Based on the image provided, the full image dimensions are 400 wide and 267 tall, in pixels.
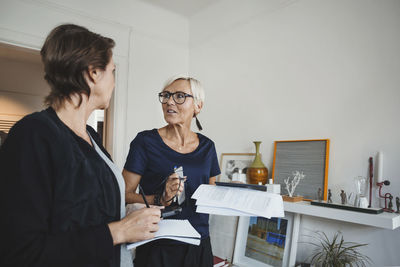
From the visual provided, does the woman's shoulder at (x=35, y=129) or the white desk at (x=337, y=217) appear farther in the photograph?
the white desk at (x=337, y=217)

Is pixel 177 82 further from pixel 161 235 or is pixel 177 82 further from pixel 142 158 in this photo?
pixel 161 235

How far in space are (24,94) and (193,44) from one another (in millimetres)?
3503

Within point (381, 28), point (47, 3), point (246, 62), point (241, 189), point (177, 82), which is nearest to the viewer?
point (241, 189)

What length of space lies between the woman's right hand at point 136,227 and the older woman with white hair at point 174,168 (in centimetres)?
36

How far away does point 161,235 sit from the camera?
3.17 feet

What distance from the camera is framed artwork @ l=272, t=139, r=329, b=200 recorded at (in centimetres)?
233

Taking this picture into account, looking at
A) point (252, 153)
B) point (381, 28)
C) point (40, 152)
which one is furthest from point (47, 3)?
point (381, 28)

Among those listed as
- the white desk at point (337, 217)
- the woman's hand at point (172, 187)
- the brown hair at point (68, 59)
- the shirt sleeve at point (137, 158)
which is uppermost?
the brown hair at point (68, 59)

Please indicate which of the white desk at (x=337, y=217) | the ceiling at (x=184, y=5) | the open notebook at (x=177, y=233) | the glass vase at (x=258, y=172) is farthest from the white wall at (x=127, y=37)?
the open notebook at (x=177, y=233)

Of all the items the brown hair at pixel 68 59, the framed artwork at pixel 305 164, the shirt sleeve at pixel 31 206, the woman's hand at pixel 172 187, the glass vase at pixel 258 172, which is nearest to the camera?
the shirt sleeve at pixel 31 206

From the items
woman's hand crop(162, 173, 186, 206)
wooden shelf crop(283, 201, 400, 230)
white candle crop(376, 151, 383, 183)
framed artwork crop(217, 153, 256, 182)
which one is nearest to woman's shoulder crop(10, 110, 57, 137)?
woman's hand crop(162, 173, 186, 206)

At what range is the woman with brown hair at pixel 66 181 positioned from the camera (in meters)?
0.68

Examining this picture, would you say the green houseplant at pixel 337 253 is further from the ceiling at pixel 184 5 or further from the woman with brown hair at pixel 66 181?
the ceiling at pixel 184 5

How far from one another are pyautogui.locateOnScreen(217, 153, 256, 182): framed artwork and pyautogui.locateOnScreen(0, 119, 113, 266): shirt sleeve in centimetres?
236
